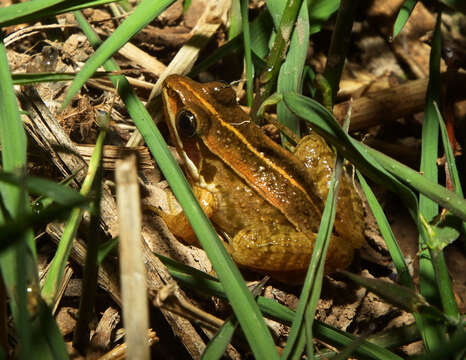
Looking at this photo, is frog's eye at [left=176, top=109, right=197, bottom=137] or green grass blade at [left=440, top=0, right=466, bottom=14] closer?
green grass blade at [left=440, top=0, right=466, bottom=14]

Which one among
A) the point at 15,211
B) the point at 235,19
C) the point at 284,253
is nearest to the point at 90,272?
the point at 15,211

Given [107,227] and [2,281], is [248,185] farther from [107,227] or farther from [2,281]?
[2,281]

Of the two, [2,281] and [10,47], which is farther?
[10,47]

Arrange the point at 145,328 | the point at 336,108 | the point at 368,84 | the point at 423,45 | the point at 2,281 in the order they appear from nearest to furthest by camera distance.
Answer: the point at 145,328, the point at 2,281, the point at 336,108, the point at 368,84, the point at 423,45

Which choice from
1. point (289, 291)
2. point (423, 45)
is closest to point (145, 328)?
point (289, 291)

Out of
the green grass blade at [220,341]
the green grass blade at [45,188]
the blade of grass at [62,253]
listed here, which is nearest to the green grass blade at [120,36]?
the blade of grass at [62,253]

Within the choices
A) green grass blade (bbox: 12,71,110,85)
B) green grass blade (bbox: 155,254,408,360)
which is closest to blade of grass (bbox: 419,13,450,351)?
green grass blade (bbox: 155,254,408,360)

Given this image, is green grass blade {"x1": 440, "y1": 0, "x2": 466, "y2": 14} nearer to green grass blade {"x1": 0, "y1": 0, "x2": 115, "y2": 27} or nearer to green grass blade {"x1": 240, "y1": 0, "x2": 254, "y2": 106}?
green grass blade {"x1": 240, "y1": 0, "x2": 254, "y2": 106}

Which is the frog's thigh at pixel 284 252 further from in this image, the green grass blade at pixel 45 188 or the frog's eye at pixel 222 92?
the green grass blade at pixel 45 188
